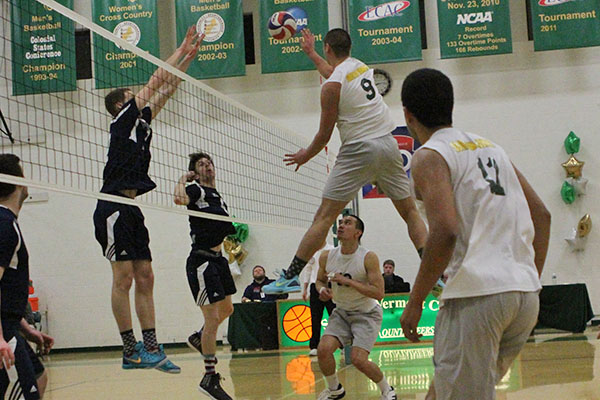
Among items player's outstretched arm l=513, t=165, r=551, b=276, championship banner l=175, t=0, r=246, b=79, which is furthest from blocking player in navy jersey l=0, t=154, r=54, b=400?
championship banner l=175, t=0, r=246, b=79

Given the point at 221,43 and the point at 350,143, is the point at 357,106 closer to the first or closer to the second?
the point at 350,143

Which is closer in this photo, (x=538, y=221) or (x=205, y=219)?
(x=538, y=221)

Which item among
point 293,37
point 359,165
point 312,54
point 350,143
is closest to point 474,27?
point 293,37

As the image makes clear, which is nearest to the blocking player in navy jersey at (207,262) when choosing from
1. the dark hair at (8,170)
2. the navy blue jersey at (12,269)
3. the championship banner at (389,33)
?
the dark hair at (8,170)

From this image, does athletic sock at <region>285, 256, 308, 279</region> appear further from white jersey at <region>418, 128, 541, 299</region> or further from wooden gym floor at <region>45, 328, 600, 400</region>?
white jersey at <region>418, 128, 541, 299</region>

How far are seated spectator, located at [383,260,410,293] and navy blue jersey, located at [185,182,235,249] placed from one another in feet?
23.9

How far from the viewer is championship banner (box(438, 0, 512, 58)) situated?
14.8 m

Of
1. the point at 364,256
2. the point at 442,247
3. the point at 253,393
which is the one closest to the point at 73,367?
the point at 253,393

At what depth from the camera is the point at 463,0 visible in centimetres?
1495

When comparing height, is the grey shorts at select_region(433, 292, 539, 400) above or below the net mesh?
below

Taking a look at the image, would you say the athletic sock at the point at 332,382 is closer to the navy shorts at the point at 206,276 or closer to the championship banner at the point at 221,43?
the navy shorts at the point at 206,276

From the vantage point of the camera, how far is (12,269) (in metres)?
4.22

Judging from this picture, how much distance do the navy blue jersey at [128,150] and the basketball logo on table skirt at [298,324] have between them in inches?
315

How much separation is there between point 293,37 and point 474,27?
3.61 meters
